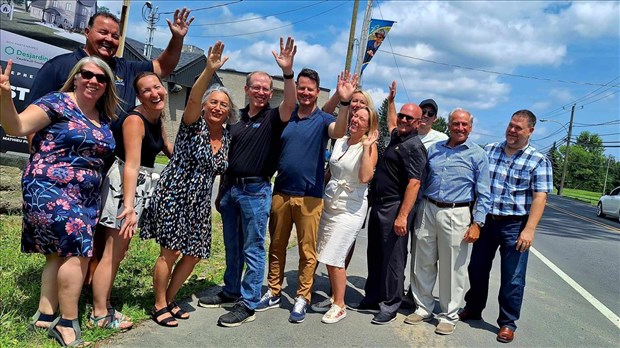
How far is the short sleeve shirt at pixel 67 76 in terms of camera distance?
344cm

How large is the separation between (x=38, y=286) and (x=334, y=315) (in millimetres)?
2674

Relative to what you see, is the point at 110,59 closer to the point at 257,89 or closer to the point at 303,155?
the point at 257,89

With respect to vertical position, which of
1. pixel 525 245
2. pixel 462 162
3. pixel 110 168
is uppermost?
pixel 462 162

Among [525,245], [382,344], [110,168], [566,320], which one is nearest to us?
[110,168]

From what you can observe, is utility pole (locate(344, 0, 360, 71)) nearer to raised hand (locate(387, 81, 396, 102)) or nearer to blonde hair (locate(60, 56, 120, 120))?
raised hand (locate(387, 81, 396, 102))

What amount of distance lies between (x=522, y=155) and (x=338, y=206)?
1820 millimetres

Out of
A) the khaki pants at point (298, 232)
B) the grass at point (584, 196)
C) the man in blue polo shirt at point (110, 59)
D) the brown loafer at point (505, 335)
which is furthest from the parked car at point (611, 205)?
the man in blue polo shirt at point (110, 59)

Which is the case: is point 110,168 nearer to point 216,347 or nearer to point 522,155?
point 216,347

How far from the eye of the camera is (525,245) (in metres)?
4.17

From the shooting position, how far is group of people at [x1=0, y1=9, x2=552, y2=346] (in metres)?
3.15

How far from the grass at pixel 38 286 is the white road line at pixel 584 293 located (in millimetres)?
4557

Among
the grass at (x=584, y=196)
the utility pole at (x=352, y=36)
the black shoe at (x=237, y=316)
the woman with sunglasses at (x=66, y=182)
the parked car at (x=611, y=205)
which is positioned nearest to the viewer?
the woman with sunglasses at (x=66, y=182)

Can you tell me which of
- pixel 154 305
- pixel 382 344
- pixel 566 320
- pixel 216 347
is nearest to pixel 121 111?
pixel 154 305

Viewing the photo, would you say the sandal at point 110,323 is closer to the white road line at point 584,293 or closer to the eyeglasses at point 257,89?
the eyeglasses at point 257,89
